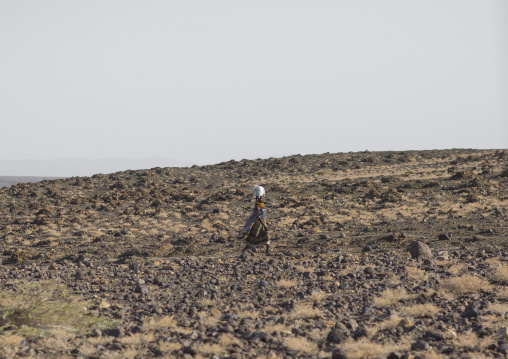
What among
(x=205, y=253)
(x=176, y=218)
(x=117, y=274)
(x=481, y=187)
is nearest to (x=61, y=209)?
(x=176, y=218)

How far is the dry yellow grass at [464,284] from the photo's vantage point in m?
10.9

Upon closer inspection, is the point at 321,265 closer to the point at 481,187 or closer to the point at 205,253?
the point at 205,253

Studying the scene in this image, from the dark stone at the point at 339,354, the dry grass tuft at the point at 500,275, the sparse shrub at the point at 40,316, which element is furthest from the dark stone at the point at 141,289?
the dry grass tuft at the point at 500,275

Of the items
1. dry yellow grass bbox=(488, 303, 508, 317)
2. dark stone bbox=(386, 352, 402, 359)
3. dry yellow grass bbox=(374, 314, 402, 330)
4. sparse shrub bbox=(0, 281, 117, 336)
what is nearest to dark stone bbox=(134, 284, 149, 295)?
sparse shrub bbox=(0, 281, 117, 336)

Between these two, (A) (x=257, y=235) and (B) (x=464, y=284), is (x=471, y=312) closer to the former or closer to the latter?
(B) (x=464, y=284)

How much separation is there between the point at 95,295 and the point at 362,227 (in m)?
13.4

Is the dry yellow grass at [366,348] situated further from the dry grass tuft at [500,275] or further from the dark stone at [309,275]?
the dry grass tuft at [500,275]

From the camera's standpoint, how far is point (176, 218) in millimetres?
26938

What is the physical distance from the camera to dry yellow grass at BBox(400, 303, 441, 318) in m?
9.49

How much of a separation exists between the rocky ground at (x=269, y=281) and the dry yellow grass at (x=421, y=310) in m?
0.05

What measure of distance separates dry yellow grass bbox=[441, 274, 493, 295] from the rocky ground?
28 mm

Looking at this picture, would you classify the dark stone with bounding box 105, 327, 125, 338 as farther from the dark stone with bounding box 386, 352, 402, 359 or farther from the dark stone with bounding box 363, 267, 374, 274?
the dark stone with bounding box 363, 267, 374, 274

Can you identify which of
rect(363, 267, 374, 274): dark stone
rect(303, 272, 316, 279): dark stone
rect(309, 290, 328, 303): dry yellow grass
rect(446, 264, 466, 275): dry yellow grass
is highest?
rect(446, 264, 466, 275): dry yellow grass

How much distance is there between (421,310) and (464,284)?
191 centimetres
